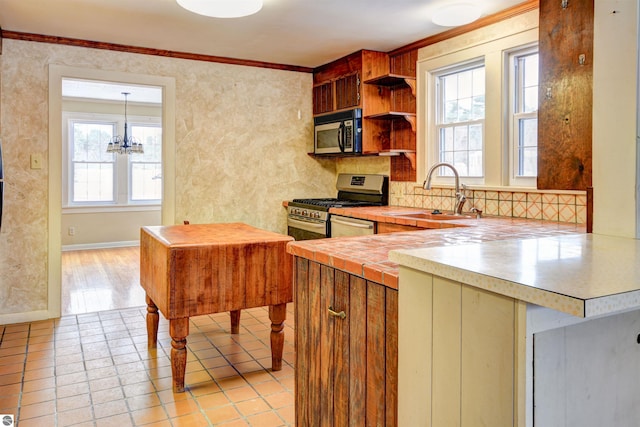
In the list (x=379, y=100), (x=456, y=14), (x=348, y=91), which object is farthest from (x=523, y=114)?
(x=348, y=91)

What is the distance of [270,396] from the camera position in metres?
2.54

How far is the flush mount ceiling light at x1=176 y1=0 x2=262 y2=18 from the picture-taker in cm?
263

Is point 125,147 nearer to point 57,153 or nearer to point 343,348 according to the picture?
point 57,153

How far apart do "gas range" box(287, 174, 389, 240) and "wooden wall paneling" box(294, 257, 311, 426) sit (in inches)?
92.1

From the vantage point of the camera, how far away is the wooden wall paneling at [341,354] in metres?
1.53

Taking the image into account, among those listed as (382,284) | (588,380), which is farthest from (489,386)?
(382,284)

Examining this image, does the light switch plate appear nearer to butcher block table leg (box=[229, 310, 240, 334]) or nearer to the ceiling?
the ceiling

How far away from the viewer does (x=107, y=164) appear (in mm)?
7789

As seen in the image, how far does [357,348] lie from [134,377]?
1812mm

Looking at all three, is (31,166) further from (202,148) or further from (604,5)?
(604,5)

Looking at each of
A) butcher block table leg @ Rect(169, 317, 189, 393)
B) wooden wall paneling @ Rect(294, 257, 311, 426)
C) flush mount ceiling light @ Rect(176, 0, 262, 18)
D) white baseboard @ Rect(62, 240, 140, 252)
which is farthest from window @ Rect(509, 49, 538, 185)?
white baseboard @ Rect(62, 240, 140, 252)

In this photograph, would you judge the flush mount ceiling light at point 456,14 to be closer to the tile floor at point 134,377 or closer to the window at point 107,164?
the tile floor at point 134,377

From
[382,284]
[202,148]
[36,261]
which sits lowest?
[36,261]

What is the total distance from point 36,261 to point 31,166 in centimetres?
78
